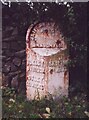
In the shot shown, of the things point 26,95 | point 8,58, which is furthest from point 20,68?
point 26,95

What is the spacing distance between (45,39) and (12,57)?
85cm

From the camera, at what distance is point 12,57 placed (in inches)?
210

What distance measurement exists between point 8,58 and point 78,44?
114 cm

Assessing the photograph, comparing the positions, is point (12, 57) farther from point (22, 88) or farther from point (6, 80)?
point (22, 88)

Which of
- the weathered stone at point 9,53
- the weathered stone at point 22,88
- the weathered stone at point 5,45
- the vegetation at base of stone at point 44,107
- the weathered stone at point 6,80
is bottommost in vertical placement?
the vegetation at base of stone at point 44,107

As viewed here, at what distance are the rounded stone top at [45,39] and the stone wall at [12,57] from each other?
2.03ft

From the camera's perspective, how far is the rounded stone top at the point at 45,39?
4.66 meters

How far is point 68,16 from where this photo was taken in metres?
5.04

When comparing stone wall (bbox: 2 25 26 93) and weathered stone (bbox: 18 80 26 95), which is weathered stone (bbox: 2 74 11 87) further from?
weathered stone (bbox: 18 80 26 95)

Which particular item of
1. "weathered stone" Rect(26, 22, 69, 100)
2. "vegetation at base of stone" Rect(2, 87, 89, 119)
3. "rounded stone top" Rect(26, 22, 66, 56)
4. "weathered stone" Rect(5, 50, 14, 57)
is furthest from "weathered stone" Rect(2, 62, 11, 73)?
"rounded stone top" Rect(26, 22, 66, 56)

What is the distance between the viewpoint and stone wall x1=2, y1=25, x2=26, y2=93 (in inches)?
208

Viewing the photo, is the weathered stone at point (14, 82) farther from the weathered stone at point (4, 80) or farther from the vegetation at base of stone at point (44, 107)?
the vegetation at base of stone at point (44, 107)

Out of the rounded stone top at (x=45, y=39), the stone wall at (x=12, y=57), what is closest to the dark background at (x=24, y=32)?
the stone wall at (x=12, y=57)

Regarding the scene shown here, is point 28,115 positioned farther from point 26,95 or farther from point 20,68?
point 20,68
